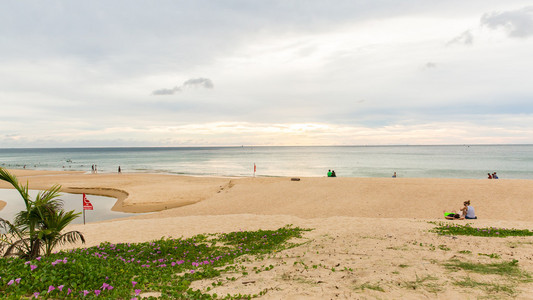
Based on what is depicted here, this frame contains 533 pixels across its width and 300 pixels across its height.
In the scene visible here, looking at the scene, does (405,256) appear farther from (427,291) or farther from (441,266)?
(427,291)

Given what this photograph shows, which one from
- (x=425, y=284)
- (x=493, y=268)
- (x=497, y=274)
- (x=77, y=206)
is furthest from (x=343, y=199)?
(x=77, y=206)

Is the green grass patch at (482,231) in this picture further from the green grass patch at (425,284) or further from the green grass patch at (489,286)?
the green grass patch at (425,284)

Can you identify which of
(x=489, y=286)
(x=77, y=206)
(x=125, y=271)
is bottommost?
(x=77, y=206)

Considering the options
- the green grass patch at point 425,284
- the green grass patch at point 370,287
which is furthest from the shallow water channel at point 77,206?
the green grass patch at point 425,284

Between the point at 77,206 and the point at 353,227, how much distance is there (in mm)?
27034

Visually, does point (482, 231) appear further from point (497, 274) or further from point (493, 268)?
point (497, 274)

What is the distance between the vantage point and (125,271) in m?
8.23

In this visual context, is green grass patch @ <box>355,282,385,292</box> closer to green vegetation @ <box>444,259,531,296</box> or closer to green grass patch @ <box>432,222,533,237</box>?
green vegetation @ <box>444,259,531,296</box>

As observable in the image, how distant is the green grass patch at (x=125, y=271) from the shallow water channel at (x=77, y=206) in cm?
1561

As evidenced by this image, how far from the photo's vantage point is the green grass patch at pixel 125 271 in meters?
6.58

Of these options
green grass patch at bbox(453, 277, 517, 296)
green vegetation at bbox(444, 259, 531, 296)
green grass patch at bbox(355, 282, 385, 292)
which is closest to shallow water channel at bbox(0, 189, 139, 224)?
green grass patch at bbox(355, 282, 385, 292)

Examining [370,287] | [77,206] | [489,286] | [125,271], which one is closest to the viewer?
[489,286]

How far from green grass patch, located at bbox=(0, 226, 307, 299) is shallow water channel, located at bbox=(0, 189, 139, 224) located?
1561 cm

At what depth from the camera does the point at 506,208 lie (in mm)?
22688
